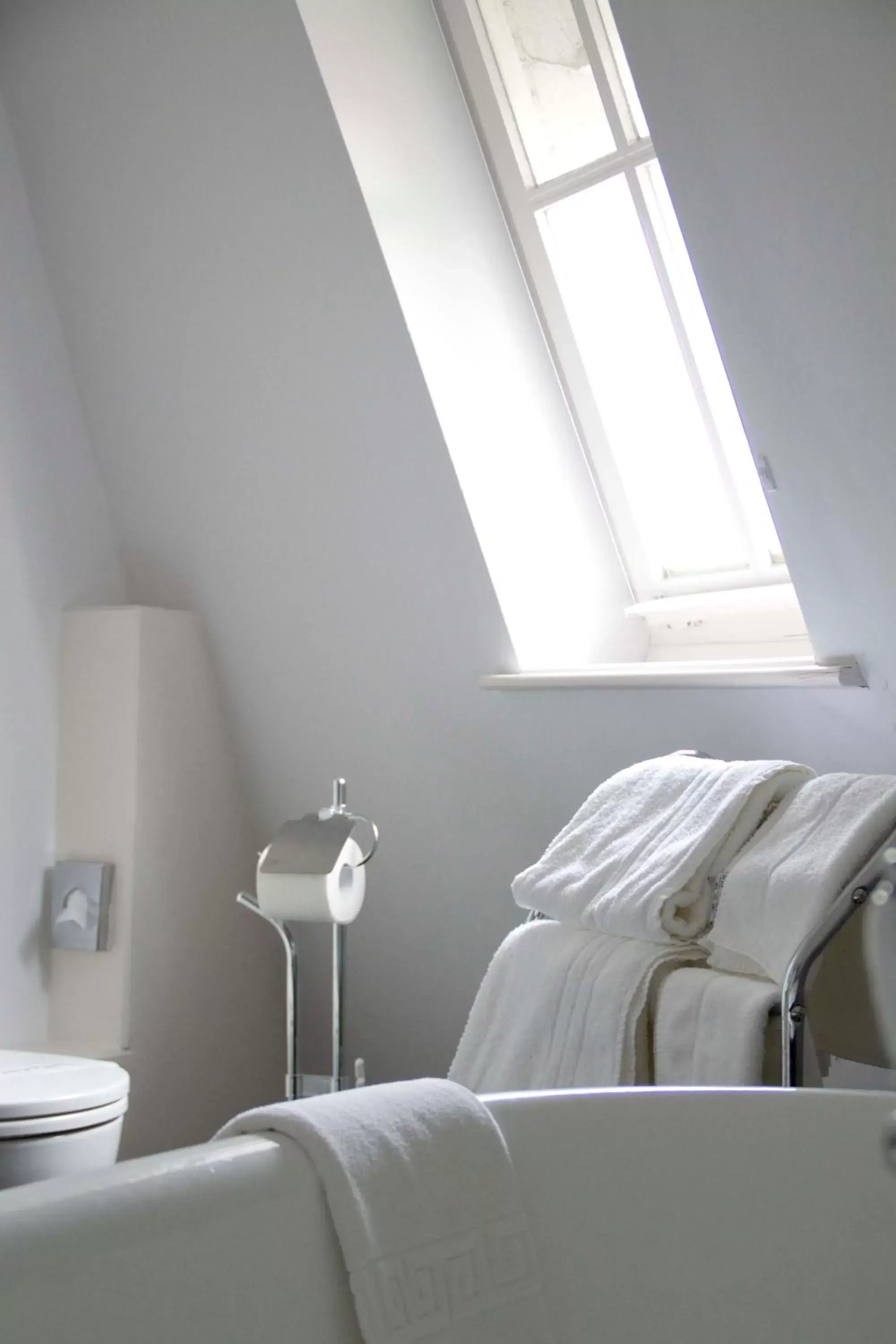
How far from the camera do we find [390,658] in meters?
2.48

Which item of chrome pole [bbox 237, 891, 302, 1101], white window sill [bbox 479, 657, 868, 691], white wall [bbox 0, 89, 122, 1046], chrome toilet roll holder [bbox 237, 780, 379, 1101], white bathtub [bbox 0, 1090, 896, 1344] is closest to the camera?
white bathtub [bbox 0, 1090, 896, 1344]

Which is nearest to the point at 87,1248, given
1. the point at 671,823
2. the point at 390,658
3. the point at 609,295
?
the point at 671,823

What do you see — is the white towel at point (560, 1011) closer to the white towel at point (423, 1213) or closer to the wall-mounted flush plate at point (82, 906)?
the white towel at point (423, 1213)

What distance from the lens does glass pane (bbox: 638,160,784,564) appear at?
213 cm

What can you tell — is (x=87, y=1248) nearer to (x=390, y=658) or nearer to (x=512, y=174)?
Answer: (x=390, y=658)

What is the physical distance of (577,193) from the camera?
2197 mm

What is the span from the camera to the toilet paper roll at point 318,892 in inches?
85.0

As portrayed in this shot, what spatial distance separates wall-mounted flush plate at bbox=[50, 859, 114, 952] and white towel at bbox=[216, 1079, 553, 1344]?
1.57 meters

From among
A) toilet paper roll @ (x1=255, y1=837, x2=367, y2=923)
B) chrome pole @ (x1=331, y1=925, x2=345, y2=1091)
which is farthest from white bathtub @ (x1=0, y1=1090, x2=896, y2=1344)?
chrome pole @ (x1=331, y1=925, x2=345, y2=1091)

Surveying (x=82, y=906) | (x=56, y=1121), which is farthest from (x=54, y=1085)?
(x=82, y=906)

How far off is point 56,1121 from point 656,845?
99 centimetres

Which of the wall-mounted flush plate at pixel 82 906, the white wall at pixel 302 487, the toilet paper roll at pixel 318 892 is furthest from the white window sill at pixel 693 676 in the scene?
the wall-mounted flush plate at pixel 82 906

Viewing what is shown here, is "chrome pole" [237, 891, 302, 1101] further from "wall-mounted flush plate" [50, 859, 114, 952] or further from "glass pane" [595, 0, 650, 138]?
"glass pane" [595, 0, 650, 138]

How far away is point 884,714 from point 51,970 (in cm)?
179
